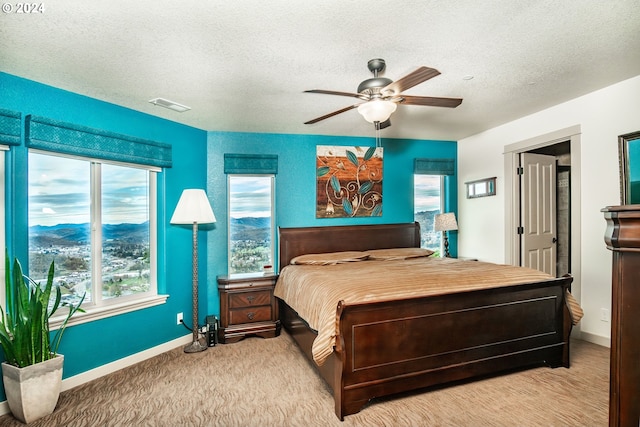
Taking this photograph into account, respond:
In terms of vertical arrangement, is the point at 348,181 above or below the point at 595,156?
below

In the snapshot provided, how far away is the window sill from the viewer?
2.69 metres

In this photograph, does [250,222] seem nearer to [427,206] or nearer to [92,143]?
[92,143]

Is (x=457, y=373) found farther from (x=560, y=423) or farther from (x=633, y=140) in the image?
(x=633, y=140)

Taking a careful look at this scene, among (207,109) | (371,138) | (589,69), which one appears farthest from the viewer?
(371,138)

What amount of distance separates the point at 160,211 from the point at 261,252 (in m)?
1.34

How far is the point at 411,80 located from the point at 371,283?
4.80 feet

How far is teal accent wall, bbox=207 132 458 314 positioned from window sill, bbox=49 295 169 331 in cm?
79

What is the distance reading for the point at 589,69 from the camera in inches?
106

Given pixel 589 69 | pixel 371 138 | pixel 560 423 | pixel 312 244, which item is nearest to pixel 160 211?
pixel 312 244

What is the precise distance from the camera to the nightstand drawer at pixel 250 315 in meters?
3.76

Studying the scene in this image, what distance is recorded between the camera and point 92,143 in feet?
9.66

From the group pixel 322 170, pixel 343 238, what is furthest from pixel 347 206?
pixel 322 170

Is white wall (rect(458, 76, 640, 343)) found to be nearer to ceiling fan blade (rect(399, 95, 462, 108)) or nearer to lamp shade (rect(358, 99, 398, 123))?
ceiling fan blade (rect(399, 95, 462, 108))

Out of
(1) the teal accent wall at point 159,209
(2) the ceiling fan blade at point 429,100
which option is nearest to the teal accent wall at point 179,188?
(1) the teal accent wall at point 159,209
